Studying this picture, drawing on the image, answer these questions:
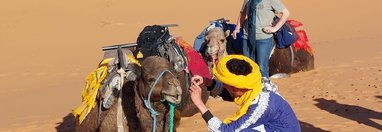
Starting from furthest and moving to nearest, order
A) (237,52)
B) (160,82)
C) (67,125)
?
(237,52)
(67,125)
(160,82)

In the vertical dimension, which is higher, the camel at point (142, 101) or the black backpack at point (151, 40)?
the black backpack at point (151, 40)

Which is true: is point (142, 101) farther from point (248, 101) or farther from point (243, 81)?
point (243, 81)

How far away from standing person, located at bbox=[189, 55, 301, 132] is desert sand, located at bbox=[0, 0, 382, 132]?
133 inches

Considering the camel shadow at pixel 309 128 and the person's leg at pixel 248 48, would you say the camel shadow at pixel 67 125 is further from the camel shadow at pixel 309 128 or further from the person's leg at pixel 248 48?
the camel shadow at pixel 309 128

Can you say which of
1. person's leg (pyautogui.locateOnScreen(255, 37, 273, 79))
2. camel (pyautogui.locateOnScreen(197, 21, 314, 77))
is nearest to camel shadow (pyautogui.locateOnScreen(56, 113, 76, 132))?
camel (pyautogui.locateOnScreen(197, 21, 314, 77))

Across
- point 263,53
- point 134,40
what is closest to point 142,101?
point 263,53

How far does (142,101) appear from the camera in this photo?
6.00 meters

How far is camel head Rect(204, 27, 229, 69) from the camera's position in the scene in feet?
31.7

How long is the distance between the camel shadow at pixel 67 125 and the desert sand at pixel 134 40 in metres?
0.03

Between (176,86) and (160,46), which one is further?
(160,46)

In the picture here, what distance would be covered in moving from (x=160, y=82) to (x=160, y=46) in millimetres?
2509

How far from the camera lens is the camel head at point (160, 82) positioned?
5422 millimetres

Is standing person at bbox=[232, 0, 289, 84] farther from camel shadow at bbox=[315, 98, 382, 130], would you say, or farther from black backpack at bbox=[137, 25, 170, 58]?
black backpack at bbox=[137, 25, 170, 58]

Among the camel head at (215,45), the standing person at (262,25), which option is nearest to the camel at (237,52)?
the camel head at (215,45)
